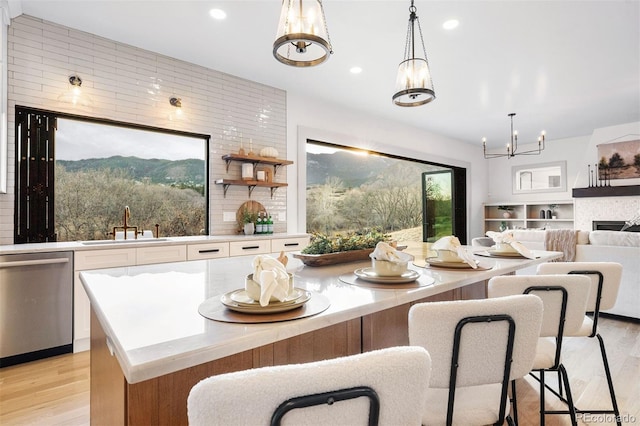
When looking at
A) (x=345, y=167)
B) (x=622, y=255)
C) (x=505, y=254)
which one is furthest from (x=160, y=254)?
(x=345, y=167)

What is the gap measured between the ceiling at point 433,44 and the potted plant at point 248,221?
166cm

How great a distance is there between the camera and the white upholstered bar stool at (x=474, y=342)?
0.93 metres

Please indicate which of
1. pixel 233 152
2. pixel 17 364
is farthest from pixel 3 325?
pixel 233 152

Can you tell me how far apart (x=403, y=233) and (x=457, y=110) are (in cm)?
431

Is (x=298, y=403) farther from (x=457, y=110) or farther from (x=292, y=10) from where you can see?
(x=457, y=110)

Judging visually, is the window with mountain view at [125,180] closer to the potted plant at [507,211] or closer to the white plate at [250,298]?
the white plate at [250,298]

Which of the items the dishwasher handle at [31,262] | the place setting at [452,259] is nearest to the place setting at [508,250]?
the place setting at [452,259]

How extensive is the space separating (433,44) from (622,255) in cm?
298

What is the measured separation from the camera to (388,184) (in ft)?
30.5

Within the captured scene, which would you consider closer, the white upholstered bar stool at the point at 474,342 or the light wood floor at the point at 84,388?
the white upholstered bar stool at the point at 474,342

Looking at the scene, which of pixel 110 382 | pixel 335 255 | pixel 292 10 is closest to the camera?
pixel 110 382

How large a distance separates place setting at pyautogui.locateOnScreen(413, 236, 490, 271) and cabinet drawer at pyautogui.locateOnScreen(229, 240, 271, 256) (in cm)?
229

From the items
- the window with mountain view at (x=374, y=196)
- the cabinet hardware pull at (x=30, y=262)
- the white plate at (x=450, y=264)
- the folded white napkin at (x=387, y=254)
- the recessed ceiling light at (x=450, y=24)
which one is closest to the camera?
the folded white napkin at (x=387, y=254)

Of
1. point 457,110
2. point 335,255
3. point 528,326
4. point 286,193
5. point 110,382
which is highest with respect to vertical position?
point 457,110
